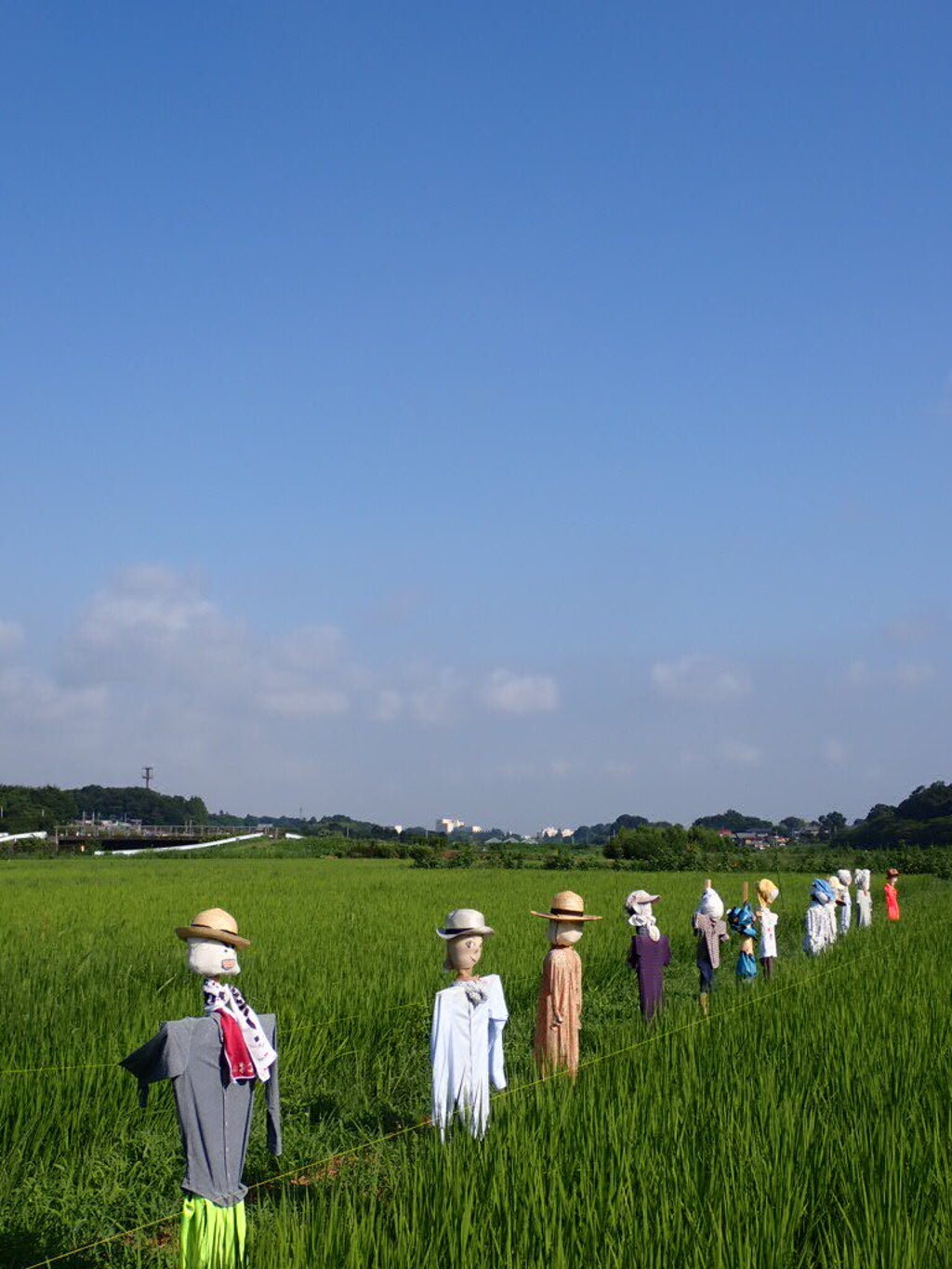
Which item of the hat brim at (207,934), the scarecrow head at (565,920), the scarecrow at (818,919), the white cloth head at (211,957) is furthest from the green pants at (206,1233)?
the scarecrow at (818,919)

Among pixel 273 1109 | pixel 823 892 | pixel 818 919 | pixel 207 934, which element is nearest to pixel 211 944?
pixel 207 934

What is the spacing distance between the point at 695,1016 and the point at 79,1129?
4536 millimetres

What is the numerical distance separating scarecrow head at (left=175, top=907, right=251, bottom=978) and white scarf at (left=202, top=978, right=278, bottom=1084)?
7cm

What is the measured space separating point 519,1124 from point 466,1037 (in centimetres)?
65

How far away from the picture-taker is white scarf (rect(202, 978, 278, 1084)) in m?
4.57

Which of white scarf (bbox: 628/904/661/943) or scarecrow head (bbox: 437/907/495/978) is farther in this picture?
white scarf (bbox: 628/904/661/943)

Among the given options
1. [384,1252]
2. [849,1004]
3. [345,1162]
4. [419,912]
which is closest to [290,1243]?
[384,1252]

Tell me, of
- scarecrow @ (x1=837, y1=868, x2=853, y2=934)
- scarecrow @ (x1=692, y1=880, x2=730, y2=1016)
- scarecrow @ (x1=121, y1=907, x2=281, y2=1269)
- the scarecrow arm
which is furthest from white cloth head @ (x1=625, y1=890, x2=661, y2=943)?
scarecrow @ (x1=837, y1=868, x2=853, y2=934)

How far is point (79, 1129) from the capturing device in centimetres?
688

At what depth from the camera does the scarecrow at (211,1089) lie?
433 cm

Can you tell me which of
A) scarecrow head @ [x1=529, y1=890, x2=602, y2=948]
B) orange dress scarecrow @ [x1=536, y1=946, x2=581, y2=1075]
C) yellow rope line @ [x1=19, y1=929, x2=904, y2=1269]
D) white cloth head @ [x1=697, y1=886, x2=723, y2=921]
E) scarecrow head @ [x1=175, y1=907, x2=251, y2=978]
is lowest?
yellow rope line @ [x1=19, y1=929, x2=904, y2=1269]

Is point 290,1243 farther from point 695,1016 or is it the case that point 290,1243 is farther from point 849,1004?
point 849,1004

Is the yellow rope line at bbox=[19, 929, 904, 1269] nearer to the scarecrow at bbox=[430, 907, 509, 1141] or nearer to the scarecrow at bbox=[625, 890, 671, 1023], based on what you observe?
the scarecrow at bbox=[430, 907, 509, 1141]

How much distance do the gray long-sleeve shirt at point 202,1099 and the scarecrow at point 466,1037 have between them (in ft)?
4.11
